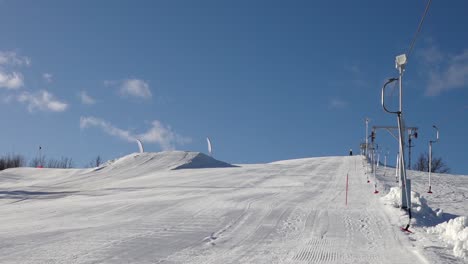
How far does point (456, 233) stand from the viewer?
1152cm

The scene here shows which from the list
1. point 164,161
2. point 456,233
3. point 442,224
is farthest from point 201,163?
point 456,233

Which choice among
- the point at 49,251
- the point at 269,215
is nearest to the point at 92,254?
the point at 49,251

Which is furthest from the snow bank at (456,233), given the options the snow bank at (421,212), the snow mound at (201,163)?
the snow mound at (201,163)

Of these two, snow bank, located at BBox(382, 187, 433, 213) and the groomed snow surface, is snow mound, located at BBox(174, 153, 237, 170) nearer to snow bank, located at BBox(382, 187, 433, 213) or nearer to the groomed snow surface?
the groomed snow surface

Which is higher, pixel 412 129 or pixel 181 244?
pixel 412 129

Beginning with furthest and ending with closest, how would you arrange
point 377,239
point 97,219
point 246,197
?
point 246,197, point 97,219, point 377,239

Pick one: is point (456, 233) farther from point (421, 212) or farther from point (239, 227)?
point (239, 227)

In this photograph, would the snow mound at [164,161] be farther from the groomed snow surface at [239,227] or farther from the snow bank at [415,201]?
the snow bank at [415,201]

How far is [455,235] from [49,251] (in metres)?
8.87

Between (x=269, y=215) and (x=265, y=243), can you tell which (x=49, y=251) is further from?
(x=269, y=215)

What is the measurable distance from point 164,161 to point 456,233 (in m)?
33.9

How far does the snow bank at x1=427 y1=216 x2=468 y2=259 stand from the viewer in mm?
9898

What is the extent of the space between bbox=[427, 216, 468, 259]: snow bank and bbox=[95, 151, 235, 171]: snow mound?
29.3 metres

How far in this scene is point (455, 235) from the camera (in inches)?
452
